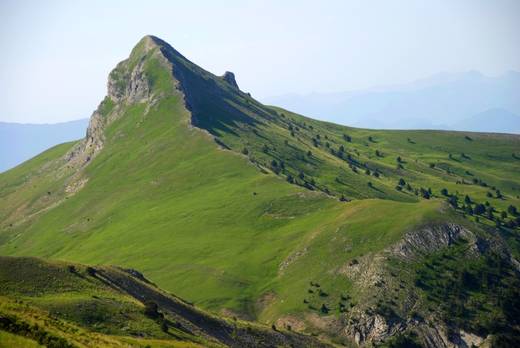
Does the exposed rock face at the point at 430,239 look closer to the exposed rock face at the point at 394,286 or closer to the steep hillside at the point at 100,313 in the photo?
the exposed rock face at the point at 394,286

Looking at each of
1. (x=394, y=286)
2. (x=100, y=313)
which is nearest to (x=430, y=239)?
(x=394, y=286)

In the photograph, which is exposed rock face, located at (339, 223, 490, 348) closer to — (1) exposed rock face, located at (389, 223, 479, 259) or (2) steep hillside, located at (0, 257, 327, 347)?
(1) exposed rock face, located at (389, 223, 479, 259)

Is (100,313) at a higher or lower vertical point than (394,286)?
higher

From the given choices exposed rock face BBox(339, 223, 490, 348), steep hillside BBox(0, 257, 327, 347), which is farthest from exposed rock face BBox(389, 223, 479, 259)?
steep hillside BBox(0, 257, 327, 347)

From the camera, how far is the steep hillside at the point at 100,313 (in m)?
51.6

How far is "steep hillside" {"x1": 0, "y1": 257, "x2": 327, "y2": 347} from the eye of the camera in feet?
169

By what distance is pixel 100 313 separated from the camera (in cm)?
6575

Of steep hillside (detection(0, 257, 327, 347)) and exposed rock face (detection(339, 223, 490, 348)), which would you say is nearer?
steep hillside (detection(0, 257, 327, 347))

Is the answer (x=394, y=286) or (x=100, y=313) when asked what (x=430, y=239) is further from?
(x=100, y=313)

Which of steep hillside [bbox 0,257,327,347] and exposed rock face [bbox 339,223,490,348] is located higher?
steep hillside [bbox 0,257,327,347]

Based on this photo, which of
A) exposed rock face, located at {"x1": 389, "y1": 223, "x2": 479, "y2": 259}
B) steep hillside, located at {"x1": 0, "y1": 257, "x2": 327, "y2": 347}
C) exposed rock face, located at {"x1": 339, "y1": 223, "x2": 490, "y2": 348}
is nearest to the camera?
steep hillside, located at {"x1": 0, "y1": 257, "x2": 327, "y2": 347}

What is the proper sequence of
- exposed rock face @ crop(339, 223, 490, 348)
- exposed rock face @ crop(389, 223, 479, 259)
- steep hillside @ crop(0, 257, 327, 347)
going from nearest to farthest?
steep hillside @ crop(0, 257, 327, 347) < exposed rock face @ crop(339, 223, 490, 348) < exposed rock face @ crop(389, 223, 479, 259)

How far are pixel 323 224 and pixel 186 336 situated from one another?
74.5m

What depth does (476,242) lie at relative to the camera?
129500 mm
